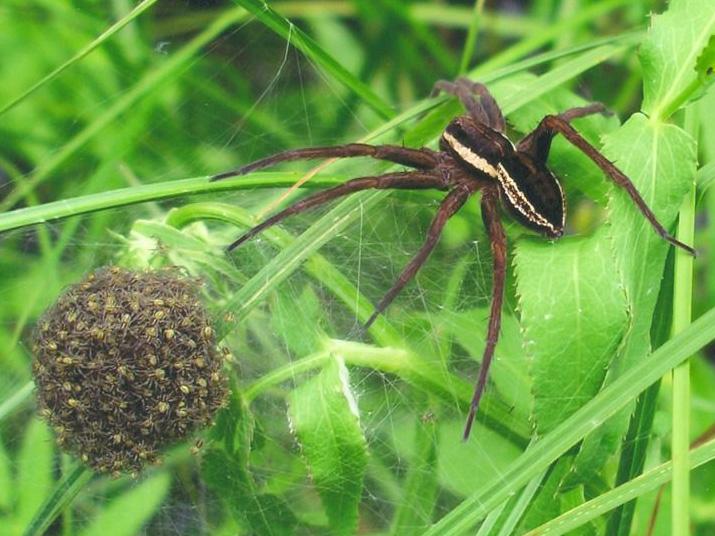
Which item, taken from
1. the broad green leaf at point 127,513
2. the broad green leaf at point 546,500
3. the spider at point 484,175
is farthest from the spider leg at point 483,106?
the broad green leaf at point 127,513

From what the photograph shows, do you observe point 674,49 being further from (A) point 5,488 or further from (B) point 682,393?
(A) point 5,488

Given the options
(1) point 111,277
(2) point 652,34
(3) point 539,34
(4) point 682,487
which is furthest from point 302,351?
(3) point 539,34

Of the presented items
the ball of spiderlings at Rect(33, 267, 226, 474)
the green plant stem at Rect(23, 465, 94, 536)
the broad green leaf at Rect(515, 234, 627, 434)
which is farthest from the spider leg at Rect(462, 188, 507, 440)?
the green plant stem at Rect(23, 465, 94, 536)

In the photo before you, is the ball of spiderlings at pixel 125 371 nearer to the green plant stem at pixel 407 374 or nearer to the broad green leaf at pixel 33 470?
the green plant stem at pixel 407 374

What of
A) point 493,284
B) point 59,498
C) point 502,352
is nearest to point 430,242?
point 493,284

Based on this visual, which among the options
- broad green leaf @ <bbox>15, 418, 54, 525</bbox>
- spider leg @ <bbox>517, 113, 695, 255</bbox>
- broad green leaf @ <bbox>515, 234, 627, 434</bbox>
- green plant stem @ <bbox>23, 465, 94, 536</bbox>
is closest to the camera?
broad green leaf @ <bbox>515, 234, 627, 434</bbox>

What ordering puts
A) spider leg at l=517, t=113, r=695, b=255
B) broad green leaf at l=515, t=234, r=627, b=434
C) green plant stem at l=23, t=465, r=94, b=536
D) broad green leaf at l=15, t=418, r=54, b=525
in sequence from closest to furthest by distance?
broad green leaf at l=515, t=234, r=627, b=434
spider leg at l=517, t=113, r=695, b=255
green plant stem at l=23, t=465, r=94, b=536
broad green leaf at l=15, t=418, r=54, b=525

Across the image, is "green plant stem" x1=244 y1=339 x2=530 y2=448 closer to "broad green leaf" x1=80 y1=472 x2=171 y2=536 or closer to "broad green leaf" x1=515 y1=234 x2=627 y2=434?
"broad green leaf" x1=515 y1=234 x2=627 y2=434

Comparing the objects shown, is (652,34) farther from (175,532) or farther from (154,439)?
(175,532)
